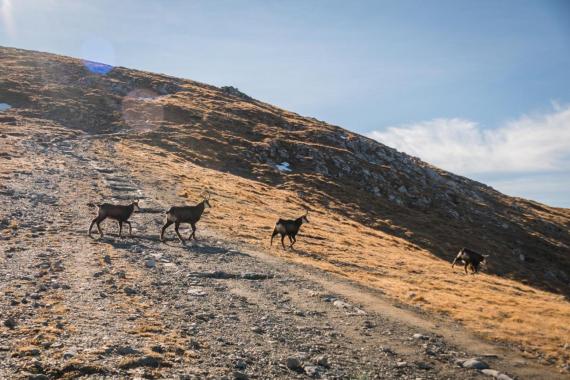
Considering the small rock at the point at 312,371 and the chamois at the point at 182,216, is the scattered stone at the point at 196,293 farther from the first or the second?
the chamois at the point at 182,216

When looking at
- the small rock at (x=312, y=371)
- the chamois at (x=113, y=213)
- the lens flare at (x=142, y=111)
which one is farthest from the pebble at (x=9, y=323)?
the lens flare at (x=142, y=111)

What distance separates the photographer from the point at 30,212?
971 inches

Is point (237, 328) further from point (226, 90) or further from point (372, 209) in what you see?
point (226, 90)

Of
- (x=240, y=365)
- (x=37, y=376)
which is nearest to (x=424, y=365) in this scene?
(x=240, y=365)

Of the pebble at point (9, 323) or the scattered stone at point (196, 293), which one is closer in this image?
the pebble at point (9, 323)

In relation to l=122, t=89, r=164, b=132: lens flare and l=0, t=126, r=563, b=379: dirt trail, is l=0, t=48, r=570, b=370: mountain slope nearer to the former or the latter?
l=122, t=89, r=164, b=132: lens flare

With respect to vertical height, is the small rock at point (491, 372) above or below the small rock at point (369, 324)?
above

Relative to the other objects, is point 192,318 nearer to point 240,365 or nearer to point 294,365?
point 240,365

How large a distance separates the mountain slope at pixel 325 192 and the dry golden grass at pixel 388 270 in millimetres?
125

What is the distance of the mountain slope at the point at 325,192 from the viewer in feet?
76.4

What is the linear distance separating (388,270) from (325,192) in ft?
137

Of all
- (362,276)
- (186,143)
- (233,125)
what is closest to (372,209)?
(186,143)

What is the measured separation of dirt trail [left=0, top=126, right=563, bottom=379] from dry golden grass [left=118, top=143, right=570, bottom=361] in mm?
1932

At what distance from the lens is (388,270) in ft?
83.1
